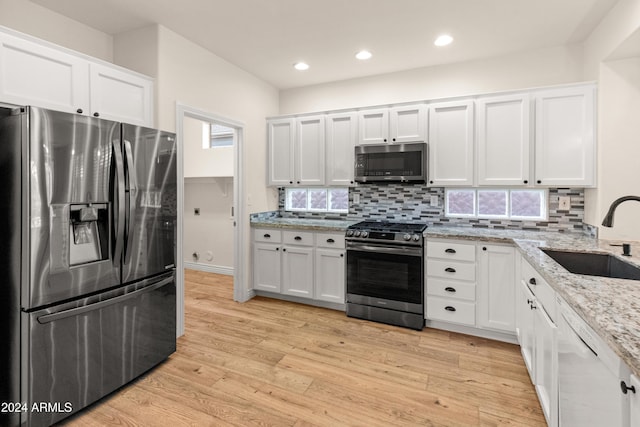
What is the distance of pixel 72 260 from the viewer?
70.6 inches

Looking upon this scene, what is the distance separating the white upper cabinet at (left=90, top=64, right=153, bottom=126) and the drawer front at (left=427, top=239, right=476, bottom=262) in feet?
9.01

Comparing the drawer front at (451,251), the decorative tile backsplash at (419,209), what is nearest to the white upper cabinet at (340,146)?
the decorative tile backsplash at (419,209)

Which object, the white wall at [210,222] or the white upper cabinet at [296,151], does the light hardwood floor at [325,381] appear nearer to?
the white upper cabinet at [296,151]

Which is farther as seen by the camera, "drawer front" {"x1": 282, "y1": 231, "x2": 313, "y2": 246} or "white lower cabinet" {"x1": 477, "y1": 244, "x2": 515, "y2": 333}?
"drawer front" {"x1": 282, "y1": 231, "x2": 313, "y2": 246}

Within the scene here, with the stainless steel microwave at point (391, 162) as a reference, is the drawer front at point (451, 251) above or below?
below

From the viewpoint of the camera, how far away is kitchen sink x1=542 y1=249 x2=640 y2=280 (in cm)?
194

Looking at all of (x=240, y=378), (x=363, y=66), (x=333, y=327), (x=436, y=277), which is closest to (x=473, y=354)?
(x=436, y=277)

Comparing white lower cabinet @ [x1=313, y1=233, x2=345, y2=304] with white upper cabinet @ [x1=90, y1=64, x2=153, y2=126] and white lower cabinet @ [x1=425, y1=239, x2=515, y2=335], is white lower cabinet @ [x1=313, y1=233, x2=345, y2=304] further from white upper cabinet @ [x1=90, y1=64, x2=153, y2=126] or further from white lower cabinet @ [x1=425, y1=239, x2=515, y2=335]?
white upper cabinet @ [x1=90, y1=64, x2=153, y2=126]

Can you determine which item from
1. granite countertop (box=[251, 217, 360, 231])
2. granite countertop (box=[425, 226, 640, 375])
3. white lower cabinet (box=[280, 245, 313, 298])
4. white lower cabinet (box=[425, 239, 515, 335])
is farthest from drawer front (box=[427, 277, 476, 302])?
white lower cabinet (box=[280, 245, 313, 298])

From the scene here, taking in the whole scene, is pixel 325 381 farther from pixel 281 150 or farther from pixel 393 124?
pixel 281 150

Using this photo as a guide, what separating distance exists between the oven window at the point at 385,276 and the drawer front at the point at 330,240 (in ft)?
0.59

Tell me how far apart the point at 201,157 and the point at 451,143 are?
3610 mm

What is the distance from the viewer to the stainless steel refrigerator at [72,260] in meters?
1.64

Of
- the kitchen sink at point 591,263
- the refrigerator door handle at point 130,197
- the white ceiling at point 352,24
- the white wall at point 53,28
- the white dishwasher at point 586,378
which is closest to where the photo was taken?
the white dishwasher at point 586,378
